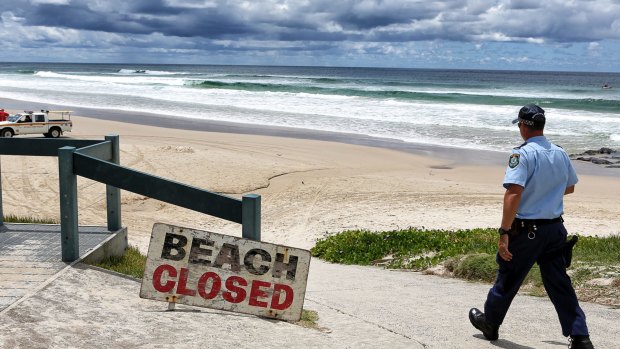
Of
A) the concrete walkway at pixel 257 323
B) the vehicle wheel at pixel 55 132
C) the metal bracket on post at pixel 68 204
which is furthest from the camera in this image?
the vehicle wheel at pixel 55 132

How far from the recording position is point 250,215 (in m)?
4.71

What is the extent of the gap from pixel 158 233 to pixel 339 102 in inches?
1568

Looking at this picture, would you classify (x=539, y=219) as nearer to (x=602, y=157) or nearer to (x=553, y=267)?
(x=553, y=267)

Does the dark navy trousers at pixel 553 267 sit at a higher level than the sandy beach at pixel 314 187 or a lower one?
higher

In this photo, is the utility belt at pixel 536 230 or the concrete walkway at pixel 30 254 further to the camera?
the concrete walkway at pixel 30 254

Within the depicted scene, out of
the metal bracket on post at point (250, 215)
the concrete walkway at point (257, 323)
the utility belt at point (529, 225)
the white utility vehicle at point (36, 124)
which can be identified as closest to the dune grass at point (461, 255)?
the concrete walkway at point (257, 323)

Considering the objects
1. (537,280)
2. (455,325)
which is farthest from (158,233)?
(537,280)

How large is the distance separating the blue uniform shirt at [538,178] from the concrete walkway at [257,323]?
100cm

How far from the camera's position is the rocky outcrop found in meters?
19.8

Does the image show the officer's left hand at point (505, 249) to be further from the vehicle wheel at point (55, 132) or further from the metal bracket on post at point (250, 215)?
the vehicle wheel at point (55, 132)

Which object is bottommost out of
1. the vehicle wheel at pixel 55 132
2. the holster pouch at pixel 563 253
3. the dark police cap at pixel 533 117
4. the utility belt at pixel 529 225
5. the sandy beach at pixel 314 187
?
the sandy beach at pixel 314 187

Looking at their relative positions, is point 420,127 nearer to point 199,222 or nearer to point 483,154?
point 483,154

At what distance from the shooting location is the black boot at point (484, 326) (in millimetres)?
4980

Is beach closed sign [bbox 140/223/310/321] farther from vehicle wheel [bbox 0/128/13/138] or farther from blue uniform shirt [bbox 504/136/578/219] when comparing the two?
vehicle wheel [bbox 0/128/13/138]
